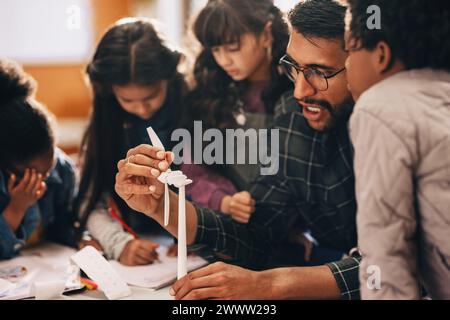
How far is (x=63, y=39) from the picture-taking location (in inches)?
145

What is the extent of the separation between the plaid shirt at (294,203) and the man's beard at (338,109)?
0.10ft

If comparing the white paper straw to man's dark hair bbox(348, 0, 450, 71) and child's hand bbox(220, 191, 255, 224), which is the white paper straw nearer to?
child's hand bbox(220, 191, 255, 224)

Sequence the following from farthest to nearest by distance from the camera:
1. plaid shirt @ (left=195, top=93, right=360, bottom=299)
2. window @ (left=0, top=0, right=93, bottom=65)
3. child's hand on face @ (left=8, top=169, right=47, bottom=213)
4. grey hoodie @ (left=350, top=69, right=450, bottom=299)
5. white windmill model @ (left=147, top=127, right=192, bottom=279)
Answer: window @ (left=0, top=0, right=93, bottom=65)
child's hand on face @ (left=8, top=169, right=47, bottom=213)
plaid shirt @ (left=195, top=93, right=360, bottom=299)
white windmill model @ (left=147, top=127, right=192, bottom=279)
grey hoodie @ (left=350, top=69, right=450, bottom=299)

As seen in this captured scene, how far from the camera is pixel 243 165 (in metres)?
1.40

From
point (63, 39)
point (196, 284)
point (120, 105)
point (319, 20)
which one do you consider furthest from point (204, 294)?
point (63, 39)

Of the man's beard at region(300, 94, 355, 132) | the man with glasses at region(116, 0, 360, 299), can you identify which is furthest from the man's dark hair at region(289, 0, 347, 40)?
the man's beard at region(300, 94, 355, 132)

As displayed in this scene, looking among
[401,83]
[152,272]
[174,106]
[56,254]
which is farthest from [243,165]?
[401,83]

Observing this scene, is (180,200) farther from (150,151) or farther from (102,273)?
(102,273)

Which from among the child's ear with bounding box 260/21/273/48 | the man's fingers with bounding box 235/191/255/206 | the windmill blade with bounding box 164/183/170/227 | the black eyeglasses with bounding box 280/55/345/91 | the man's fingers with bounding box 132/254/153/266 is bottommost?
the man's fingers with bounding box 132/254/153/266

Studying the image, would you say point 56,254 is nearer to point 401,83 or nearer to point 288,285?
point 288,285

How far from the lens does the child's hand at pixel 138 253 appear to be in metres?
1.26

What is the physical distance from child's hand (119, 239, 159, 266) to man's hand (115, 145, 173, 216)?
16 centimetres

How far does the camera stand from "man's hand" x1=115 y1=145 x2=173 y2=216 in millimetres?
1015

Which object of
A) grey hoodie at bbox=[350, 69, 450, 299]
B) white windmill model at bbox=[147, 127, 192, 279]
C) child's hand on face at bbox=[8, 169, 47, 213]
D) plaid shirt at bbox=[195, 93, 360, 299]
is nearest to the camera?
grey hoodie at bbox=[350, 69, 450, 299]
